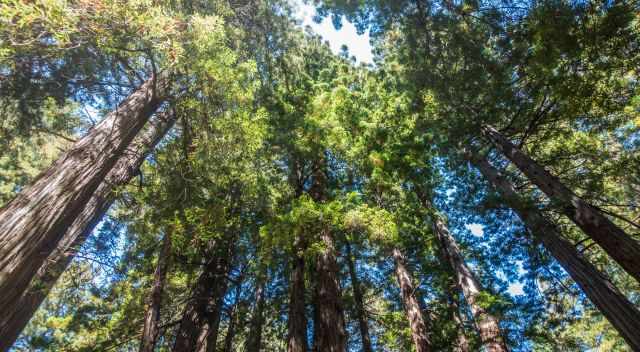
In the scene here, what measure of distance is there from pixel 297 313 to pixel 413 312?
282 cm

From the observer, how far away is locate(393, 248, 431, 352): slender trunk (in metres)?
6.48

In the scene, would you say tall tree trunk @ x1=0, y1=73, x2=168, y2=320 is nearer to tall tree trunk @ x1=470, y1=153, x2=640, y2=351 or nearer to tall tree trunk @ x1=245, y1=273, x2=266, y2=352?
tall tree trunk @ x1=245, y1=273, x2=266, y2=352

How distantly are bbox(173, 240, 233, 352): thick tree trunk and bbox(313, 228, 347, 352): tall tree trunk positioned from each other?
2267 millimetres

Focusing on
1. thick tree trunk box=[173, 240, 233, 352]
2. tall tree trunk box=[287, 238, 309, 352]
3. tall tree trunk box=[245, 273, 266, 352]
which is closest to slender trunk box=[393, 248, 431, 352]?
tall tree trunk box=[287, 238, 309, 352]

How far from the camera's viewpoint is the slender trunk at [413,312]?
21.3 feet

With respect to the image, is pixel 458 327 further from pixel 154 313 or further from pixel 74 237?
pixel 74 237

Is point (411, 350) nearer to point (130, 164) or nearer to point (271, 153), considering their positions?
point (271, 153)

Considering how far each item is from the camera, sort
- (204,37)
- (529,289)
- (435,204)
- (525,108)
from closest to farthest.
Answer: (204,37) < (525,108) < (529,289) < (435,204)

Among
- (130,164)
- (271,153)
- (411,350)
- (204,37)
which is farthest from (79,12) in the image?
(411,350)

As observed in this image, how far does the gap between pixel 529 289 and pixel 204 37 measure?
939 centimetres

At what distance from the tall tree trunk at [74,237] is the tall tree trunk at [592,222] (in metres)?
8.31

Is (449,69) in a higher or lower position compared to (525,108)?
higher

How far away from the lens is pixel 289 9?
33.5ft

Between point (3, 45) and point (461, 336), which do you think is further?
point (461, 336)
